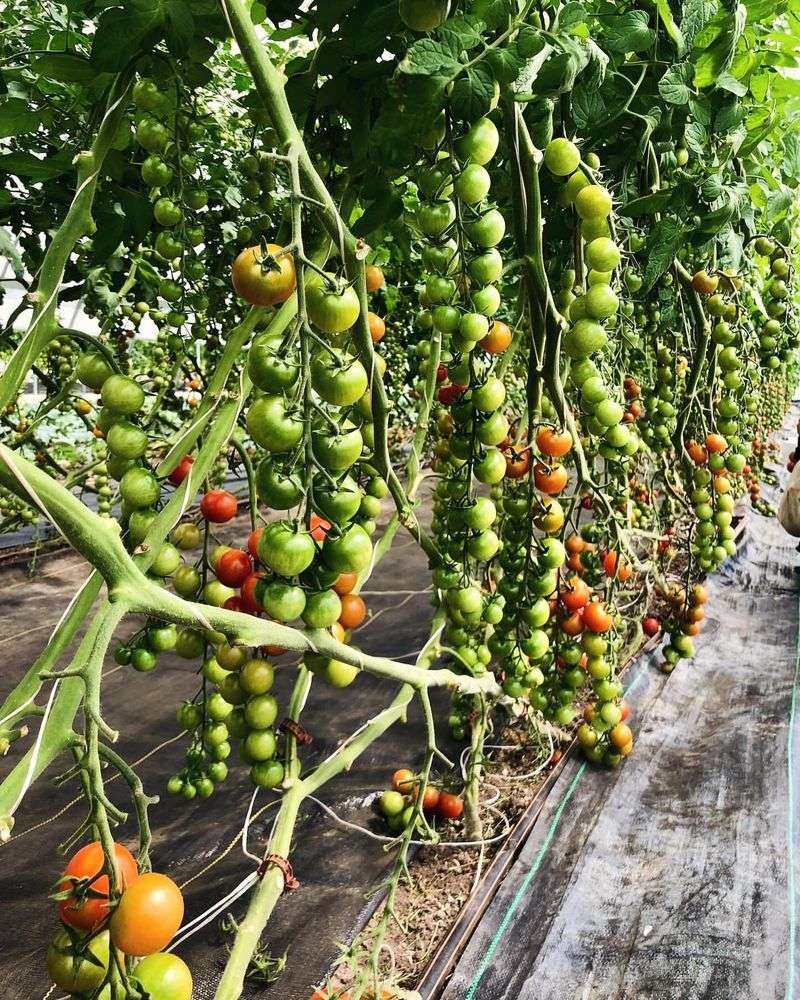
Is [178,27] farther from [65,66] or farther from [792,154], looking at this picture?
[792,154]

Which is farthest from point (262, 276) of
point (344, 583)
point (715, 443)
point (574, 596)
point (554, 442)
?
point (715, 443)

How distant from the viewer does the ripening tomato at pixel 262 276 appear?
667 millimetres

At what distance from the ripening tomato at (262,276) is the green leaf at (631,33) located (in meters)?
0.70

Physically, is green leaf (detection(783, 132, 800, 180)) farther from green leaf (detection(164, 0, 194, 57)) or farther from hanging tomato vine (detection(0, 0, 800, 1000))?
green leaf (detection(164, 0, 194, 57))

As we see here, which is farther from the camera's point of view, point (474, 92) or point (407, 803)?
point (407, 803)

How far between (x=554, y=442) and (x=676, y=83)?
57 centimetres

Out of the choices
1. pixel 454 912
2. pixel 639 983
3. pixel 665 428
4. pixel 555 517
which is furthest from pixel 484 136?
pixel 454 912

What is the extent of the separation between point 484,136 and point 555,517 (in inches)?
31.1

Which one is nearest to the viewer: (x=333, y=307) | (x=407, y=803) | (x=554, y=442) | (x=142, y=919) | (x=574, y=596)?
(x=142, y=919)

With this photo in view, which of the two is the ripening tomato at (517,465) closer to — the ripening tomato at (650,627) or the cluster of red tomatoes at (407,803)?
the cluster of red tomatoes at (407,803)

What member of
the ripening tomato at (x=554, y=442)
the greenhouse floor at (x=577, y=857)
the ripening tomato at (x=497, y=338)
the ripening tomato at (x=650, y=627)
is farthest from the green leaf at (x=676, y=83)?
the ripening tomato at (x=650, y=627)

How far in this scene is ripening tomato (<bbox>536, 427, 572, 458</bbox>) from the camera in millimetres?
1278

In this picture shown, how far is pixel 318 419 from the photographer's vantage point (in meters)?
0.97

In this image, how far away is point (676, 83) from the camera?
1.06 m
